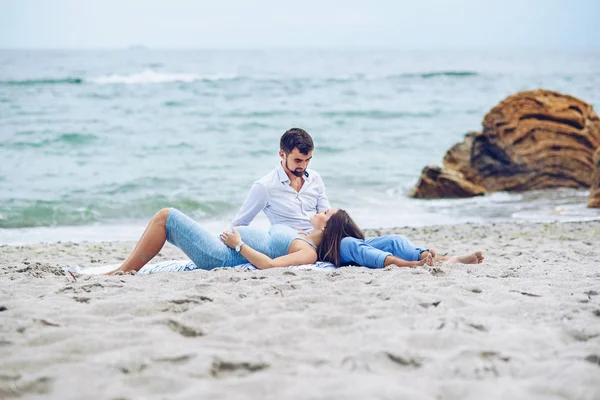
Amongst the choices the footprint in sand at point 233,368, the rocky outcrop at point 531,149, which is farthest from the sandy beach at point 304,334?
the rocky outcrop at point 531,149

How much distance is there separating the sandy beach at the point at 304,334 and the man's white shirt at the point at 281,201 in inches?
37.1

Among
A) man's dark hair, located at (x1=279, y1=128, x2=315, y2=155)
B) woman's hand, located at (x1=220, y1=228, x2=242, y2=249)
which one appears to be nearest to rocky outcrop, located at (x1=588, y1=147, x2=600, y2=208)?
man's dark hair, located at (x1=279, y1=128, x2=315, y2=155)

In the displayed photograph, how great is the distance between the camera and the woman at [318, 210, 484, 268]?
18.3ft

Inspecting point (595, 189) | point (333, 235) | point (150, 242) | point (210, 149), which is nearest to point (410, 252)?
point (333, 235)

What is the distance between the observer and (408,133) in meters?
23.5

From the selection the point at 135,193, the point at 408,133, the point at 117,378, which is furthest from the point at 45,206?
the point at 408,133

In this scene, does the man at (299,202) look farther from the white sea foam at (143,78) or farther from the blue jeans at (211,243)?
the white sea foam at (143,78)

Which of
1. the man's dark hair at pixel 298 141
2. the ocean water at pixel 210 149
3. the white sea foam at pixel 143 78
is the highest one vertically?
the white sea foam at pixel 143 78

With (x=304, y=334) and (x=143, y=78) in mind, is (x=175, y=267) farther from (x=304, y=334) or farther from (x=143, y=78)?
(x=143, y=78)

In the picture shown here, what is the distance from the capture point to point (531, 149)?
14180 mm

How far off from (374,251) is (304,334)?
2261 mm

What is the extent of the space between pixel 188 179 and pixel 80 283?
10.9 metres

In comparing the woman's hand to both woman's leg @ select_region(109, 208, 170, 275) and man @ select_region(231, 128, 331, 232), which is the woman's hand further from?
woman's leg @ select_region(109, 208, 170, 275)

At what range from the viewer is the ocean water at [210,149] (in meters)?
12.1
